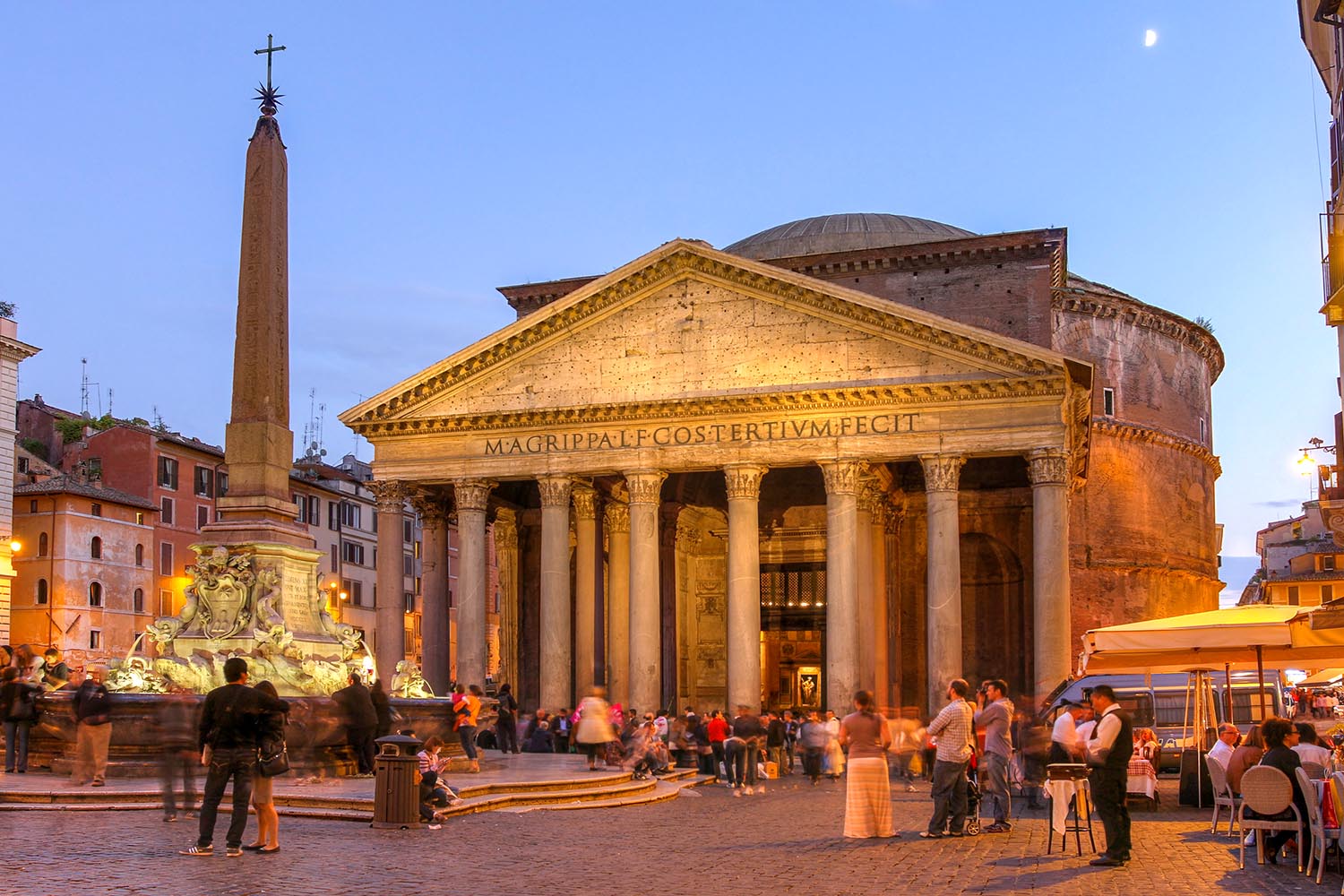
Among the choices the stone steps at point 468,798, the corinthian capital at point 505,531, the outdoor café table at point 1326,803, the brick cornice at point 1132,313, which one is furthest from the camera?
the brick cornice at point 1132,313

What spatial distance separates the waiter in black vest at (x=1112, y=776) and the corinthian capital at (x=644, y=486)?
19.3m

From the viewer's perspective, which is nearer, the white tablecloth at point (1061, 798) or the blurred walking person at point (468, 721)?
the white tablecloth at point (1061, 798)

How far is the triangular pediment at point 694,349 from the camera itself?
28.5 metres

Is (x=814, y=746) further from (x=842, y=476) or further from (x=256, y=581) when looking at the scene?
(x=256, y=581)

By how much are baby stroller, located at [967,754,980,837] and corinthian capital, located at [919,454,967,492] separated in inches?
535

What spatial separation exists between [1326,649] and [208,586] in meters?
11.1

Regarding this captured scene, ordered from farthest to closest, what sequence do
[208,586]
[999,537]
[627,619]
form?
[999,537] → [627,619] → [208,586]

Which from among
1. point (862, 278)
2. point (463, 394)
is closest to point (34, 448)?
point (463, 394)

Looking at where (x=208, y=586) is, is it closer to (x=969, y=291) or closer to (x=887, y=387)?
(x=887, y=387)

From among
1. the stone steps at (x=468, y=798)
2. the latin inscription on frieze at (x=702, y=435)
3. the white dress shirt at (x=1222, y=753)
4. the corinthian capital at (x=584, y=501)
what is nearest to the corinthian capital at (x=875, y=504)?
the latin inscription on frieze at (x=702, y=435)

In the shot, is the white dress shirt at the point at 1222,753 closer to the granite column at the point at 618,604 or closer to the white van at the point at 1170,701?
the white van at the point at 1170,701

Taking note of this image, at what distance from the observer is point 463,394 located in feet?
104

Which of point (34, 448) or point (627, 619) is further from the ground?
point (34, 448)

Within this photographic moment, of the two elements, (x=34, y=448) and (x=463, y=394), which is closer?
(x=463, y=394)
